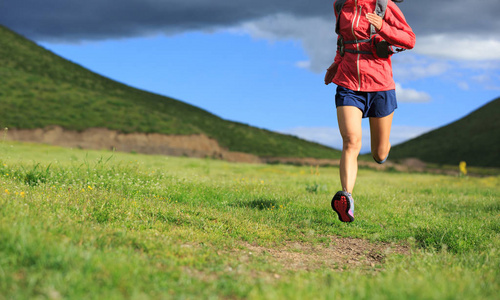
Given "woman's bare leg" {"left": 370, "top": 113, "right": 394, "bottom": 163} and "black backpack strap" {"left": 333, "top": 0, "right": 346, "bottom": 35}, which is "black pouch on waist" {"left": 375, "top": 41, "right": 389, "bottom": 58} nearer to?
"black backpack strap" {"left": 333, "top": 0, "right": 346, "bottom": 35}

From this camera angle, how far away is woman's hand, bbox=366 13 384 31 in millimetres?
6357

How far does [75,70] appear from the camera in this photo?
5794 cm

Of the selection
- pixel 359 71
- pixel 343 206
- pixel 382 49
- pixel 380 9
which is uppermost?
pixel 380 9

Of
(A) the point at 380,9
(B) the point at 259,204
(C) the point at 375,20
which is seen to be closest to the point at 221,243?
(B) the point at 259,204

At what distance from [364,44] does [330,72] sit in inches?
35.4

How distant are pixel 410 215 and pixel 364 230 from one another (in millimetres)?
1568

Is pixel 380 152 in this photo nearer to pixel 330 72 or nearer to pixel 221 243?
pixel 330 72

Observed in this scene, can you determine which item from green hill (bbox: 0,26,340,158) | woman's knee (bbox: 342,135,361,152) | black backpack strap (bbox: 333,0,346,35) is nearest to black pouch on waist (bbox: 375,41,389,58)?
black backpack strap (bbox: 333,0,346,35)

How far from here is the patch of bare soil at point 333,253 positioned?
199 inches

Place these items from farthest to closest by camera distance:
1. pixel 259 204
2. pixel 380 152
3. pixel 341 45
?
pixel 259 204 < pixel 380 152 < pixel 341 45

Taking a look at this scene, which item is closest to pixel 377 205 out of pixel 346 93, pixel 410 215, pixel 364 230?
pixel 410 215

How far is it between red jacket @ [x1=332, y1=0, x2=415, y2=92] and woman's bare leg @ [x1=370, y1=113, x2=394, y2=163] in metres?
0.61

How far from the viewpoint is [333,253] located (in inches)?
225

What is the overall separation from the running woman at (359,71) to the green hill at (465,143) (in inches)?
2049
